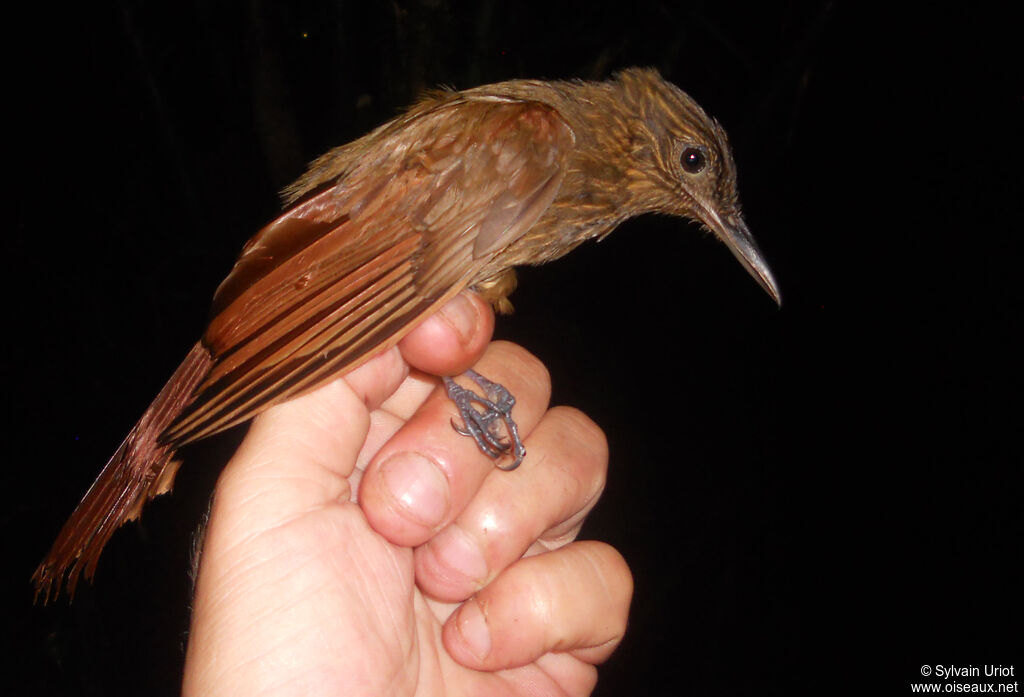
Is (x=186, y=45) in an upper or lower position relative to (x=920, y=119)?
upper

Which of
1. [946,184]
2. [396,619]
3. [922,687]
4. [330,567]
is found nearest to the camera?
[330,567]

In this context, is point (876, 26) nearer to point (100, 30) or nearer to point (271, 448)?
point (271, 448)

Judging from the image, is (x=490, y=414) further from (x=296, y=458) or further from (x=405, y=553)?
(x=296, y=458)

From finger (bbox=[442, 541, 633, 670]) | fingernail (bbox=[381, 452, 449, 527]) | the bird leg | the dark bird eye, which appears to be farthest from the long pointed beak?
fingernail (bbox=[381, 452, 449, 527])

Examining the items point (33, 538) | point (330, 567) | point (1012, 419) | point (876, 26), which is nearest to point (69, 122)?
point (33, 538)

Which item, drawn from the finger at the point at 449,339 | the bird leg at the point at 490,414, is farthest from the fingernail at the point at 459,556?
the finger at the point at 449,339

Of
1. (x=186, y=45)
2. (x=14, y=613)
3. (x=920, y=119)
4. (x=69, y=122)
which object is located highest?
(x=186, y=45)
